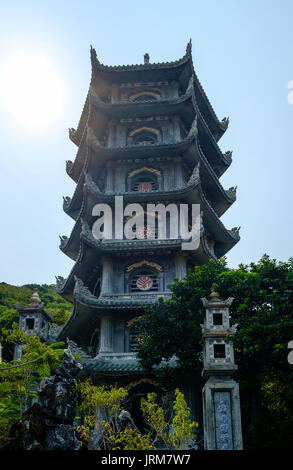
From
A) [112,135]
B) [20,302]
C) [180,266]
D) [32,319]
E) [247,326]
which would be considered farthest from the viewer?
[20,302]

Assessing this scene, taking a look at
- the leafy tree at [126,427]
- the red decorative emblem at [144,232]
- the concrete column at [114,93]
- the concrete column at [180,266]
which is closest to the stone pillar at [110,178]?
the red decorative emblem at [144,232]

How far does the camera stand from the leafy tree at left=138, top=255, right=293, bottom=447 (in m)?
15.2

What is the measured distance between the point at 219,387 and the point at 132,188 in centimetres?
1294

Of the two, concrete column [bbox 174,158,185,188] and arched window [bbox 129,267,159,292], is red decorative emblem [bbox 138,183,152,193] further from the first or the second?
arched window [bbox 129,267,159,292]

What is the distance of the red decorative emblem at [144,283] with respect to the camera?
858 inches

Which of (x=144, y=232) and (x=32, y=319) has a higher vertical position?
(x=144, y=232)

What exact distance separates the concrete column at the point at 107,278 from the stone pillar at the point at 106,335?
1.17m

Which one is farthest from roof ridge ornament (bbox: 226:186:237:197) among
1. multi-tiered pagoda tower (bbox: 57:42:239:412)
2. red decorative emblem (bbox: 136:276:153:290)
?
red decorative emblem (bbox: 136:276:153:290)

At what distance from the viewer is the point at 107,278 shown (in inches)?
862

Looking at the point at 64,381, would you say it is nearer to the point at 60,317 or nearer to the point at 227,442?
the point at 227,442

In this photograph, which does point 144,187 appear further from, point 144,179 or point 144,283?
point 144,283

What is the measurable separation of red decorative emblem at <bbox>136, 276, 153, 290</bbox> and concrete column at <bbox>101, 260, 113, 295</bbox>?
3.88 feet

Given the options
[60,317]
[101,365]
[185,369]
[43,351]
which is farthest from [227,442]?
[60,317]

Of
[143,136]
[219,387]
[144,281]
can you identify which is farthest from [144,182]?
[219,387]
